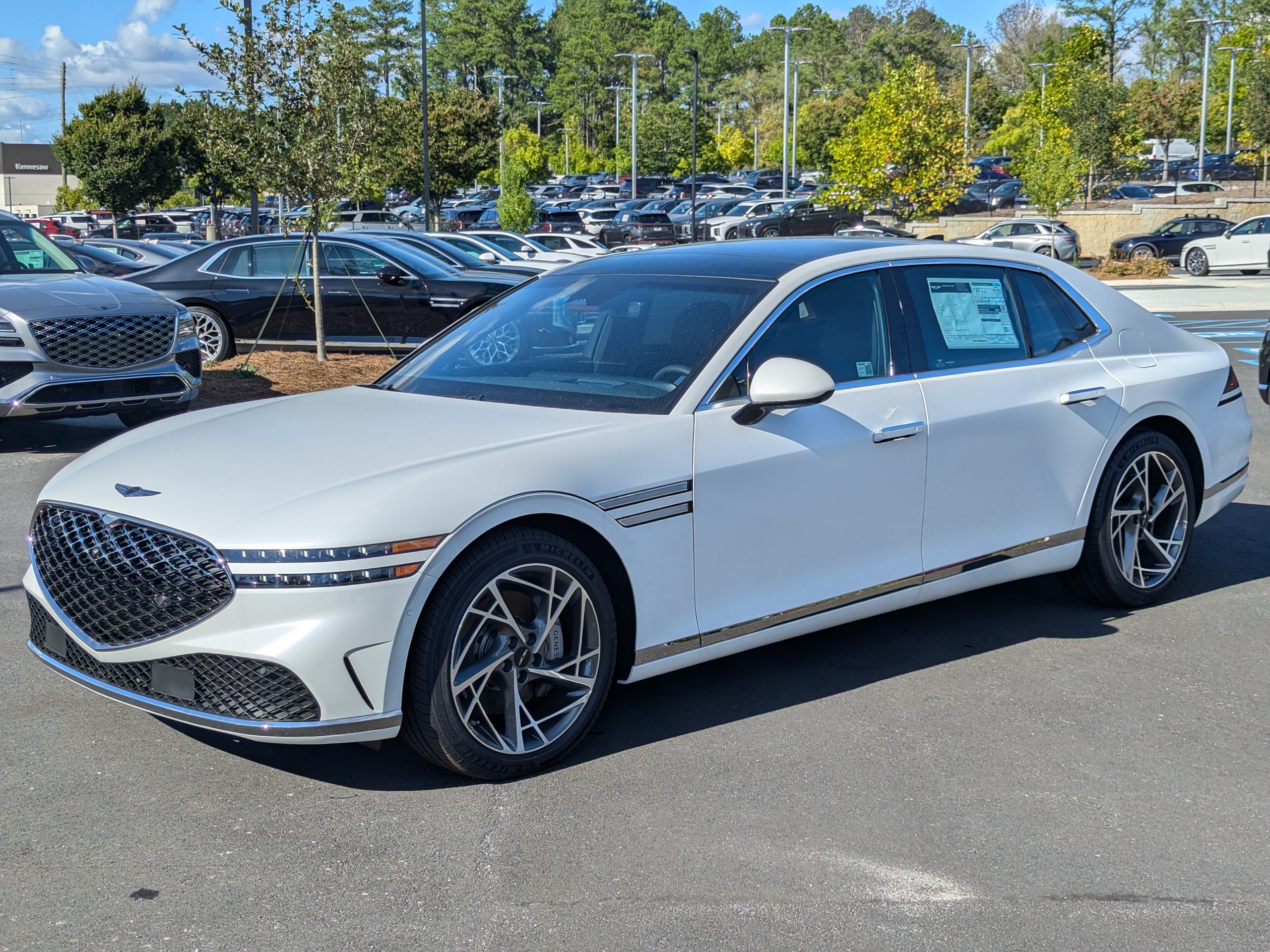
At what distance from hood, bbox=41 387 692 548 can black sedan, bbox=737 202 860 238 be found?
38524 mm

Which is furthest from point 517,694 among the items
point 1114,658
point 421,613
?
point 1114,658

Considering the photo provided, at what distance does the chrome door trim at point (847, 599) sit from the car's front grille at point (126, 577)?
1385mm

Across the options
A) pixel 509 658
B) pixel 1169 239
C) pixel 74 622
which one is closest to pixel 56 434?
pixel 74 622

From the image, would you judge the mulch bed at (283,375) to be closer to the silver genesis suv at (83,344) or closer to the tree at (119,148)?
the silver genesis suv at (83,344)

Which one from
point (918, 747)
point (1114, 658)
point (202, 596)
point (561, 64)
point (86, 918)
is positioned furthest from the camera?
point (561, 64)

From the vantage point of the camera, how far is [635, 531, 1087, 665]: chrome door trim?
4328 millimetres

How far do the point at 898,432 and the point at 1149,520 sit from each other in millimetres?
1734

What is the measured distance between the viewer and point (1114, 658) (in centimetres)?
528

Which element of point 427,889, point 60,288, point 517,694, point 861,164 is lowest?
point 427,889

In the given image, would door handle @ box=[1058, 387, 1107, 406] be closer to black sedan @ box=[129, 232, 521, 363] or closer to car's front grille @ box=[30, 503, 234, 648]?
car's front grille @ box=[30, 503, 234, 648]

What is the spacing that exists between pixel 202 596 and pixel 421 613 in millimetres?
598

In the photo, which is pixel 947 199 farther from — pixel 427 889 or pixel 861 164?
pixel 427 889

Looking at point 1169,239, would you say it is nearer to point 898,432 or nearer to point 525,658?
point 898,432

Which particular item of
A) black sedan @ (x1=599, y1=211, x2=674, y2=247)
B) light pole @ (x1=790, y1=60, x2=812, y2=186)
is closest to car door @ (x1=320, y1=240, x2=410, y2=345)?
black sedan @ (x1=599, y1=211, x2=674, y2=247)
